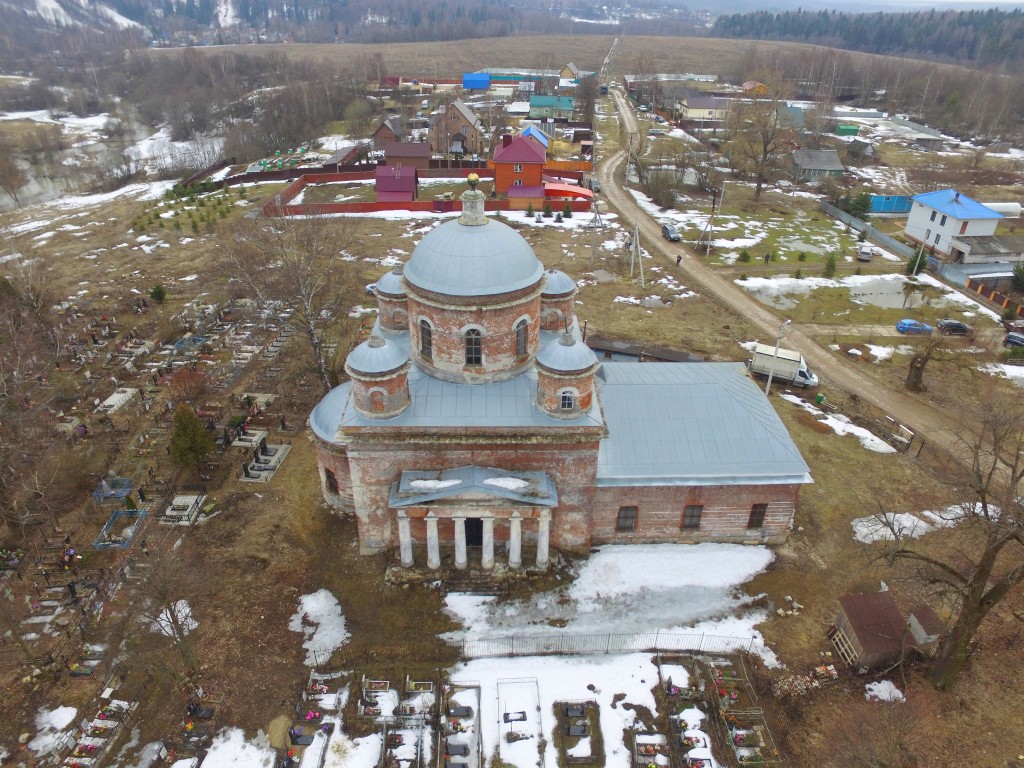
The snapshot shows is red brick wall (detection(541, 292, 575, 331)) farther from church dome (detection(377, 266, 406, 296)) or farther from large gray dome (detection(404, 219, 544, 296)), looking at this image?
church dome (detection(377, 266, 406, 296))

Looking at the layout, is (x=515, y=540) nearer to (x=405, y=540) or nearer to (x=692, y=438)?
(x=405, y=540)

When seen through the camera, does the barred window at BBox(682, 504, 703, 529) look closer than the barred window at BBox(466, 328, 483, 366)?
No

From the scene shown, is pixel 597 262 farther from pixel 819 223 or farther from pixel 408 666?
pixel 408 666

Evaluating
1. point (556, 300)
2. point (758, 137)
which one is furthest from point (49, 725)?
point (758, 137)

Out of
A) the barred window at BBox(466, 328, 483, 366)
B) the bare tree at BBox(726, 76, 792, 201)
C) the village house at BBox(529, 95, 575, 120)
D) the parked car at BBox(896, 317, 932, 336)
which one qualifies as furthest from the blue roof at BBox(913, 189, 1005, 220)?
the village house at BBox(529, 95, 575, 120)

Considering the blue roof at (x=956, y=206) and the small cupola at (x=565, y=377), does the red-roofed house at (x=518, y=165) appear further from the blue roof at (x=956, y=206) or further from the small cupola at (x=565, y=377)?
the small cupola at (x=565, y=377)

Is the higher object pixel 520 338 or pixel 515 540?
pixel 520 338

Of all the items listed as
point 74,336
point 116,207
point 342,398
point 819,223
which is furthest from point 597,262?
point 116,207
